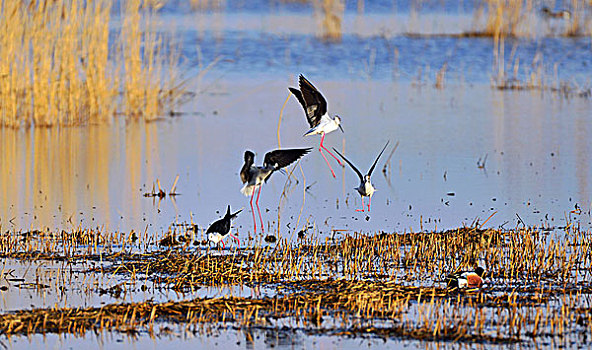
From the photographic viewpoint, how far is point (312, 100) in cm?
885

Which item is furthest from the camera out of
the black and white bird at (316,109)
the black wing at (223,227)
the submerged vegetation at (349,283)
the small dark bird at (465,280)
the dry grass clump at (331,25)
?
the dry grass clump at (331,25)

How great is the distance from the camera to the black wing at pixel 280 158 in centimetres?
827

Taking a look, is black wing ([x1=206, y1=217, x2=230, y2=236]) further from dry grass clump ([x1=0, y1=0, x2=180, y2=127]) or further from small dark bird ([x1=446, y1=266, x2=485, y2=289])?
dry grass clump ([x1=0, y1=0, x2=180, y2=127])

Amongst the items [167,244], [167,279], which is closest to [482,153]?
[167,244]

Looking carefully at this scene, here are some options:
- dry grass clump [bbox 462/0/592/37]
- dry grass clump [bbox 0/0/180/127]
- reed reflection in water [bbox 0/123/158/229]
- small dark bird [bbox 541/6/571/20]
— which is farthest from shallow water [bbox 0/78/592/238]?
small dark bird [bbox 541/6/571/20]

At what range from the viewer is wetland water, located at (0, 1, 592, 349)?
6504mm

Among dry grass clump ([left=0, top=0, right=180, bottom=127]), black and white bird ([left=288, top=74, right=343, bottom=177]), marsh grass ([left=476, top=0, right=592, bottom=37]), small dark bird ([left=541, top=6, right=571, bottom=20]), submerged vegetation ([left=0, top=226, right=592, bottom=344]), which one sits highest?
small dark bird ([left=541, top=6, right=571, bottom=20])

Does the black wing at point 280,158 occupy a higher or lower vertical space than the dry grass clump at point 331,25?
lower

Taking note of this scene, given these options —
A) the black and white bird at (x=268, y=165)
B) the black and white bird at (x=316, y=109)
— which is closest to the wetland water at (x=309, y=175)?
the black and white bird at (x=268, y=165)

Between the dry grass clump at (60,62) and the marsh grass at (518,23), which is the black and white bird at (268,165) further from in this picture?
the marsh grass at (518,23)

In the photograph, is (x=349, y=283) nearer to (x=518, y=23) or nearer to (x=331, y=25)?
(x=518, y=23)

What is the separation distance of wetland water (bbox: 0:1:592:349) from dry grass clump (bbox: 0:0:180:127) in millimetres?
287

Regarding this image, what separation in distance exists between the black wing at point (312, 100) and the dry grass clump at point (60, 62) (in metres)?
5.27

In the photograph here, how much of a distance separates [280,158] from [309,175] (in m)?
3.09
